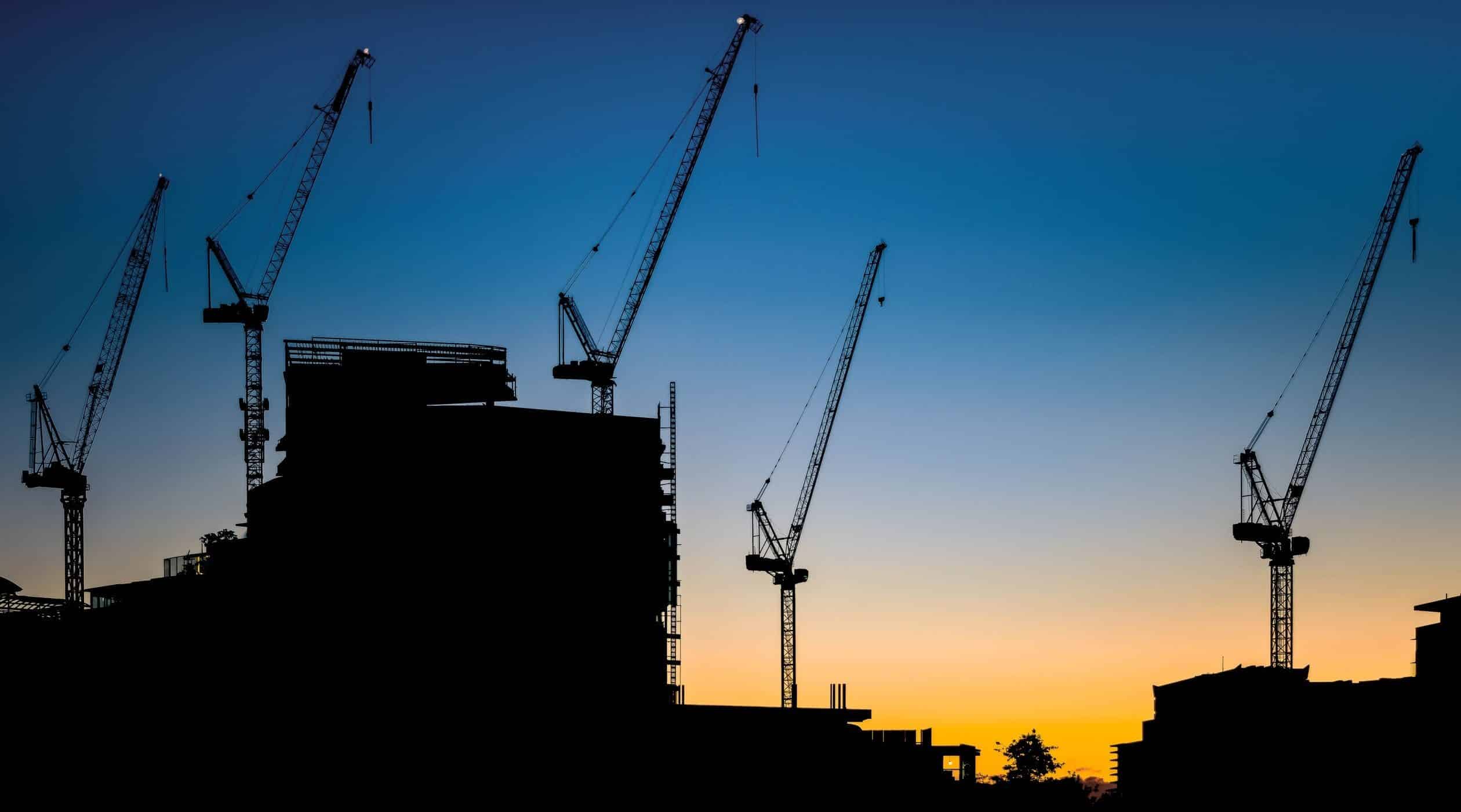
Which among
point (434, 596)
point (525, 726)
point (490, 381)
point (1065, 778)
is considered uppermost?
point (490, 381)

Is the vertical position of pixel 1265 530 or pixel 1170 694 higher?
pixel 1265 530

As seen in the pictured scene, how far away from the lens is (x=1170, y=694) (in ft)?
322

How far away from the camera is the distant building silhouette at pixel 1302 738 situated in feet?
264

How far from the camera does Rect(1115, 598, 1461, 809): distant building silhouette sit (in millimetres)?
80375

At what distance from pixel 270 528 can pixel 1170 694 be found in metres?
54.7

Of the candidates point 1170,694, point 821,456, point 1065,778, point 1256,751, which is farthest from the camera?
point 821,456

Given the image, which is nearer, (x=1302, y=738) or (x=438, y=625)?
(x=1302, y=738)

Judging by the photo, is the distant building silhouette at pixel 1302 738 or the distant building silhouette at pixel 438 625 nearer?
the distant building silhouette at pixel 1302 738

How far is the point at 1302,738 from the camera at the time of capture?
86750mm

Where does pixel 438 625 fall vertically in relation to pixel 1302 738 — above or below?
above

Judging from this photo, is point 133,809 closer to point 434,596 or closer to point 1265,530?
point 434,596

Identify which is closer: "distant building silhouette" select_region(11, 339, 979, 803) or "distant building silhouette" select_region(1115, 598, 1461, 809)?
"distant building silhouette" select_region(1115, 598, 1461, 809)

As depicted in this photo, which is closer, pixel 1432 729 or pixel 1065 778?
pixel 1432 729

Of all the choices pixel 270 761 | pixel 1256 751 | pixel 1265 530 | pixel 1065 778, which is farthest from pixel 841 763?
pixel 1265 530
